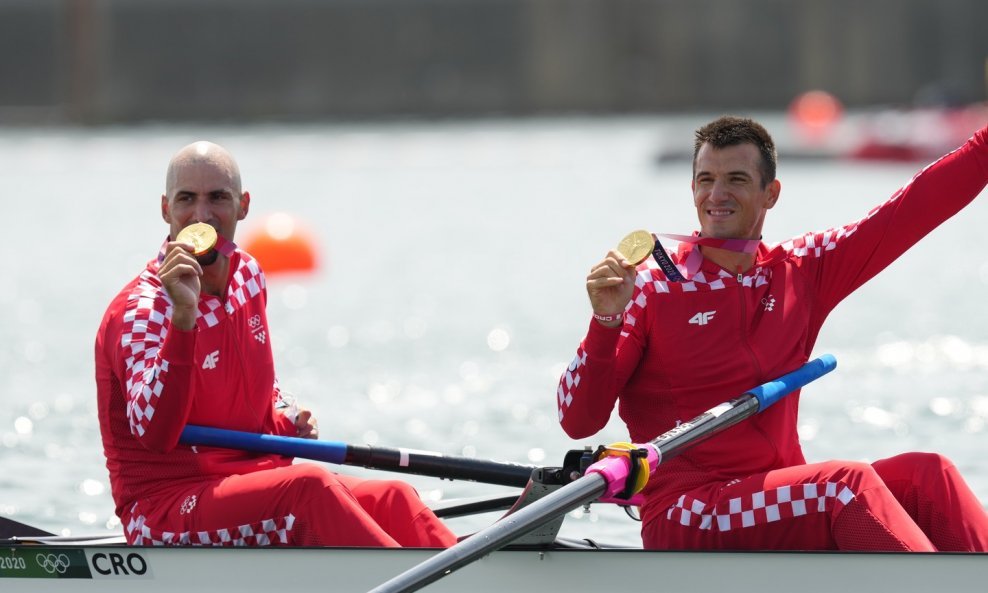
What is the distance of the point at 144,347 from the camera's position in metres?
4.14

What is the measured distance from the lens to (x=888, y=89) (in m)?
34.4

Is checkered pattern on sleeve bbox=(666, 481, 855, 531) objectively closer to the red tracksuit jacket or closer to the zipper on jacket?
the zipper on jacket

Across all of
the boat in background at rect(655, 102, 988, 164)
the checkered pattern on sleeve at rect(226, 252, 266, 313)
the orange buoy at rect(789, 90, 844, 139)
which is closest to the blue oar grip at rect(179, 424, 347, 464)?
the checkered pattern on sleeve at rect(226, 252, 266, 313)

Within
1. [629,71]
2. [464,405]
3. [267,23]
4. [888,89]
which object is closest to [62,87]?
[267,23]

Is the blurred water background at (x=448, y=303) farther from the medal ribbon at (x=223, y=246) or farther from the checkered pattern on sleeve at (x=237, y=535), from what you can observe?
the medal ribbon at (x=223, y=246)

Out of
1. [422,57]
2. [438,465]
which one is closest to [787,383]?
[438,465]

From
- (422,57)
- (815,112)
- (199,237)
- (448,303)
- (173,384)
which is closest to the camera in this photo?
(173,384)

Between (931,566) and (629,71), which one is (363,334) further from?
(629,71)

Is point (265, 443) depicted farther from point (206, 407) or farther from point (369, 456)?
point (369, 456)

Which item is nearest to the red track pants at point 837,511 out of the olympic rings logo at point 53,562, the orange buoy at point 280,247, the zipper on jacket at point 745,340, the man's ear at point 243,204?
the zipper on jacket at point 745,340

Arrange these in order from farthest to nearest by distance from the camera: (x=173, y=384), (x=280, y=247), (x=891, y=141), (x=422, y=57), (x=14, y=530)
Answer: (x=422, y=57) → (x=891, y=141) → (x=280, y=247) → (x=14, y=530) → (x=173, y=384)

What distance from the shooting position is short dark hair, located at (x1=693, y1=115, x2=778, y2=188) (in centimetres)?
423

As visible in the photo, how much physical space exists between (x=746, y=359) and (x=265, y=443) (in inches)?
49.5

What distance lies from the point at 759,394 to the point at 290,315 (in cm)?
845
